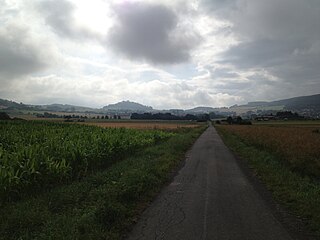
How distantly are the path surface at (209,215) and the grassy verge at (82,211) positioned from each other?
518 mm

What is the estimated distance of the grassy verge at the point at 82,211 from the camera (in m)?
6.27

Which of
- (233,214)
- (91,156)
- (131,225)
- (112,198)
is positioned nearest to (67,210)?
(112,198)

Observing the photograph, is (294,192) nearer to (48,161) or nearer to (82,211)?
(82,211)

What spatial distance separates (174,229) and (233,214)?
1.90 metres

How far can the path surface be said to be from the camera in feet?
20.5

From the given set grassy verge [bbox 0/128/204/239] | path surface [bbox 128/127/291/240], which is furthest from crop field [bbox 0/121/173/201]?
path surface [bbox 128/127/291/240]

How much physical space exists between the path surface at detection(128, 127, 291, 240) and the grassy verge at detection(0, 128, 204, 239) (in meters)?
0.52

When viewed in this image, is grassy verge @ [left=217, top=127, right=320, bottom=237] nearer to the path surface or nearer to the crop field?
the path surface

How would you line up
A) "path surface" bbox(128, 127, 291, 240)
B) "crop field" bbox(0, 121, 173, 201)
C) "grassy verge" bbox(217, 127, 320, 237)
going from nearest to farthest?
"path surface" bbox(128, 127, 291, 240) → "grassy verge" bbox(217, 127, 320, 237) → "crop field" bbox(0, 121, 173, 201)

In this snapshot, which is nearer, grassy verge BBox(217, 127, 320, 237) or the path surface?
the path surface

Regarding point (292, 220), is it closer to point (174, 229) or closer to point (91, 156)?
point (174, 229)

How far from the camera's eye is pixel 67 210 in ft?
26.3

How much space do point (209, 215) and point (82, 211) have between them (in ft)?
10.7

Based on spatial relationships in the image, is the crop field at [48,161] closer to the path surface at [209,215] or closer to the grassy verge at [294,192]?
the path surface at [209,215]
